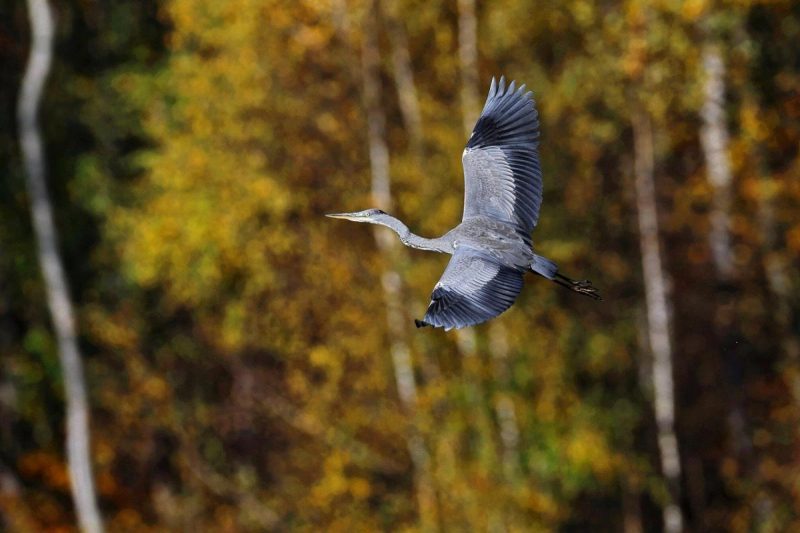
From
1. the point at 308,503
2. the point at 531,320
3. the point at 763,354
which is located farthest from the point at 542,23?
the point at 308,503

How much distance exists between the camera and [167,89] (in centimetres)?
1867

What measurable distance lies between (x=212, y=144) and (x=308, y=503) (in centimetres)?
377

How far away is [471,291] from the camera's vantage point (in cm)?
780

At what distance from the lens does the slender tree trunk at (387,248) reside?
1513 centimetres

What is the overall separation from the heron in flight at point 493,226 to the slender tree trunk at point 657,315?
19.4 feet

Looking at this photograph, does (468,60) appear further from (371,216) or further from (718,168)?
(371,216)

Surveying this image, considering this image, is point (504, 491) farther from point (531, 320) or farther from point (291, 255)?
point (291, 255)

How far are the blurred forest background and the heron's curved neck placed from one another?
19.8ft

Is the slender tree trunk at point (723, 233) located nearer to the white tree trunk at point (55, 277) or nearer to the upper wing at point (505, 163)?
the white tree trunk at point (55, 277)

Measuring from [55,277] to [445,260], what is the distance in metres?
4.98

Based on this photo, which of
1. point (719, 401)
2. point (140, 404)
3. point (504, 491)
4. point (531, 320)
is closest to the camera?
point (504, 491)

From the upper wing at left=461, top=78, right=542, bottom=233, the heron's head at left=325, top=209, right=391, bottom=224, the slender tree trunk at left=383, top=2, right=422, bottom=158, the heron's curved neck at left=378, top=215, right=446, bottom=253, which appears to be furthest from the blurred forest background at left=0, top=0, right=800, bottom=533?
the heron's curved neck at left=378, top=215, right=446, bottom=253

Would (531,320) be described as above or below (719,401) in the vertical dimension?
above

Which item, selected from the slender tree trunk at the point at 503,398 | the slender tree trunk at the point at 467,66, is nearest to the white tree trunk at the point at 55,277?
the slender tree trunk at the point at 467,66
